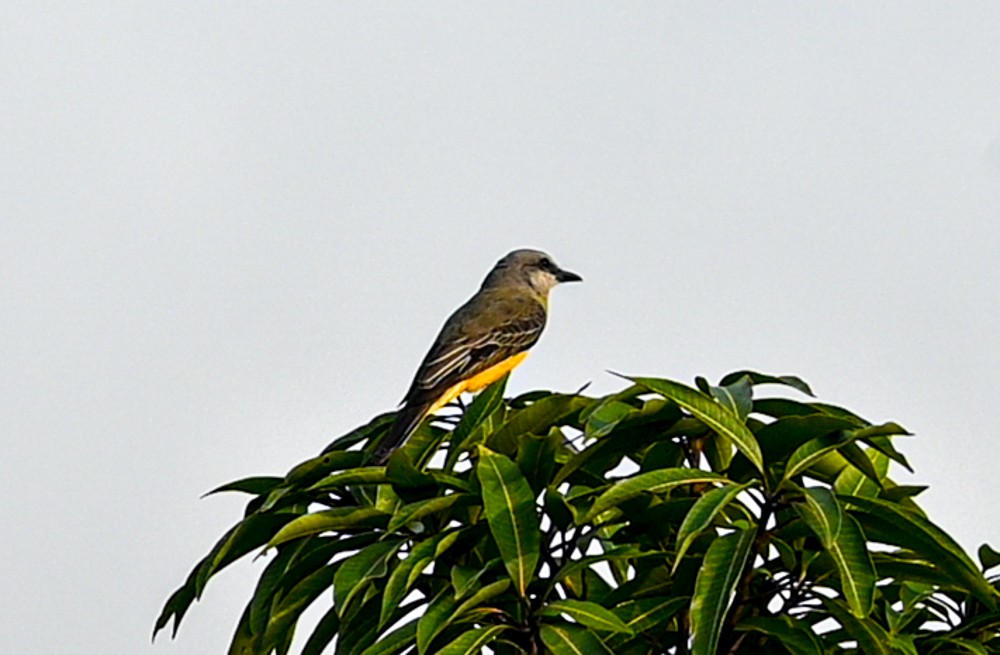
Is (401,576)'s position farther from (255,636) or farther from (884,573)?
(884,573)

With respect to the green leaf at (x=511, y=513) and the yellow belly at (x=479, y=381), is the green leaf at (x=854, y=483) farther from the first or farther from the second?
the yellow belly at (x=479, y=381)

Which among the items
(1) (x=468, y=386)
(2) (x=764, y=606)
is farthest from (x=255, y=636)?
(1) (x=468, y=386)

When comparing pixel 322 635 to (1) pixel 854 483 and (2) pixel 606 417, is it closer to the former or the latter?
(2) pixel 606 417

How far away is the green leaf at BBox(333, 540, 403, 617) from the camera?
15.5 feet

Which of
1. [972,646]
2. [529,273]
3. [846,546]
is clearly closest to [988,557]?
[972,646]

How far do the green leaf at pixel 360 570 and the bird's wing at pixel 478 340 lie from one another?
406cm

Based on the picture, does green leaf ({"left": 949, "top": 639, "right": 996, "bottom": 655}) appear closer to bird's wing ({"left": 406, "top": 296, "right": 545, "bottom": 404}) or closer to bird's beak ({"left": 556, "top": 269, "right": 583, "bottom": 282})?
bird's wing ({"left": 406, "top": 296, "right": 545, "bottom": 404})

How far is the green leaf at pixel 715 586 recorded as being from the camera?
4.35 meters

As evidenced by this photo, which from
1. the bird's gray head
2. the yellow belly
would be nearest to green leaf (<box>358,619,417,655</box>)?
the yellow belly

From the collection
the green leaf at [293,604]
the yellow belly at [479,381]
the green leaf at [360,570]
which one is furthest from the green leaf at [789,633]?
the yellow belly at [479,381]

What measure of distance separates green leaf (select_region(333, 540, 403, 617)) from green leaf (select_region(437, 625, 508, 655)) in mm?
276

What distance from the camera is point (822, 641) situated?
4.79 m

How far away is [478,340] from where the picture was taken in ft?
33.2

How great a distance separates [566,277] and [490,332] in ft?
5.49
